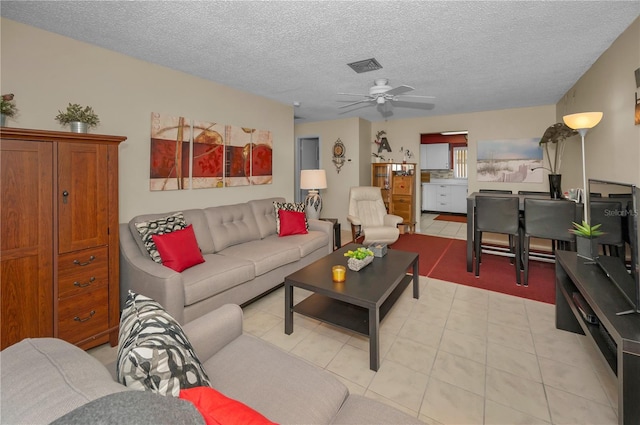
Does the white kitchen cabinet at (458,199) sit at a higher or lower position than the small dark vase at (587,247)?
higher

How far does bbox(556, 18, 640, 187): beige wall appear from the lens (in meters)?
2.43

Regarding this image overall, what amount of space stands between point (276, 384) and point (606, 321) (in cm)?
161

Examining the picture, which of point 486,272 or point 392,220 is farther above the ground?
point 392,220

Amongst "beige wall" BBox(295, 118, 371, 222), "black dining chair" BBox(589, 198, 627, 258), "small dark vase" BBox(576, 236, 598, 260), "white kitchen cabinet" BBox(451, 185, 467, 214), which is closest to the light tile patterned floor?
"small dark vase" BBox(576, 236, 598, 260)

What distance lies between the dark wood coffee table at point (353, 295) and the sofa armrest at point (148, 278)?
815mm

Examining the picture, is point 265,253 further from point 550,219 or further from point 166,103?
point 550,219

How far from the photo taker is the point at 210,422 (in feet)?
2.12

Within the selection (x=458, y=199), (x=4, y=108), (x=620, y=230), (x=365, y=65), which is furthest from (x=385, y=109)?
(x=4, y=108)

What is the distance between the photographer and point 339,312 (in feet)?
7.75

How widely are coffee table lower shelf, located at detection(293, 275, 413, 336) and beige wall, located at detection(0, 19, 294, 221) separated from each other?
6.55 feet

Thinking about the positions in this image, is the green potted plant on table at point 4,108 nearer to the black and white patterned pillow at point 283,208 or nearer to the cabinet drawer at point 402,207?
the black and white patterned pillow at point 283,208

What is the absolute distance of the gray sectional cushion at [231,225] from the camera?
325cm

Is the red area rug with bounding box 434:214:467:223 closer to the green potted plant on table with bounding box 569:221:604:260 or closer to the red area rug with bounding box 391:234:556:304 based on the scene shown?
the red area rug with bounding box 391:234:556:304

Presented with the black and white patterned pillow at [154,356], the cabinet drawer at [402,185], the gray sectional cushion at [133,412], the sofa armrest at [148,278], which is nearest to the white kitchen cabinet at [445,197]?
the cabinet drawer at [402,185]
